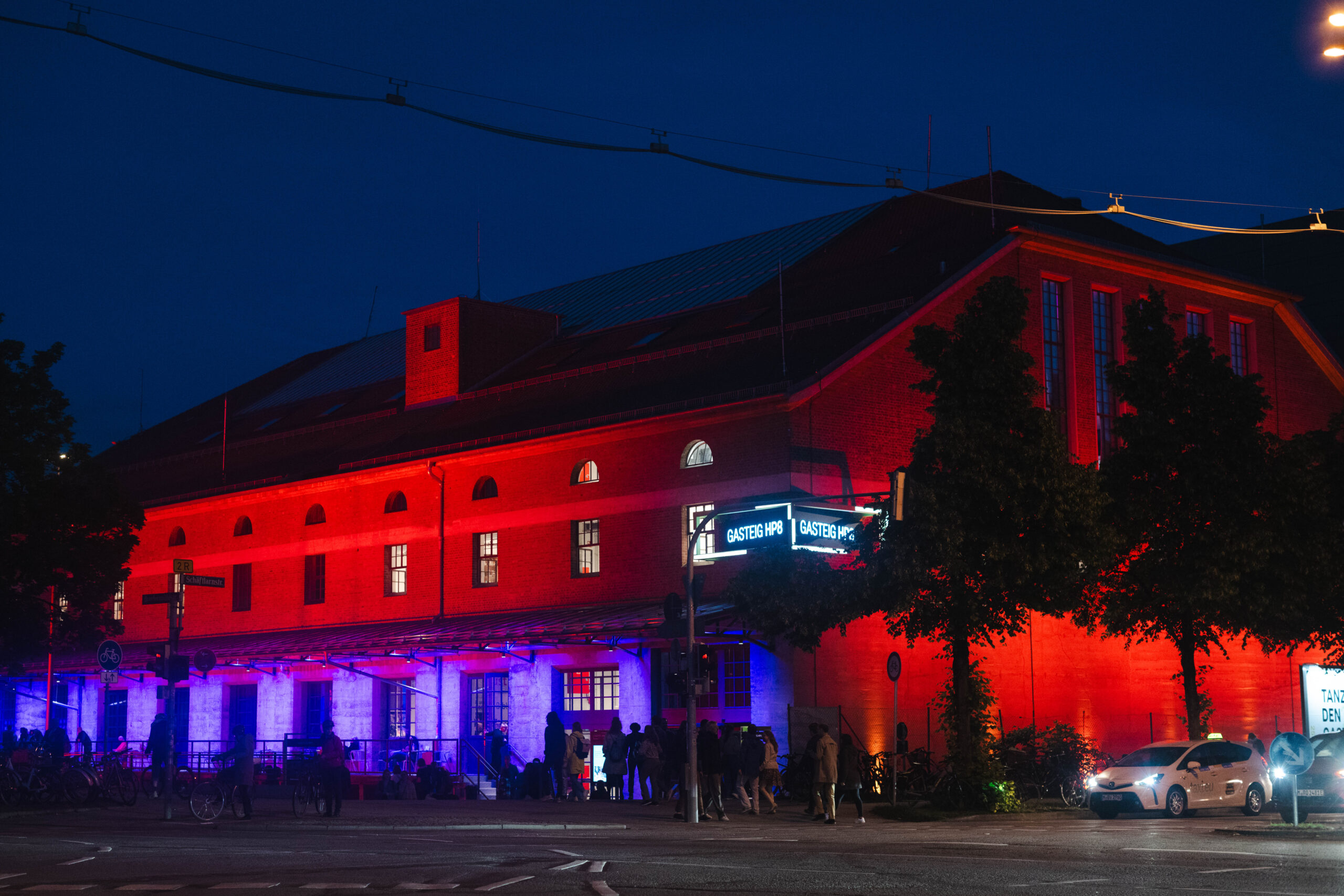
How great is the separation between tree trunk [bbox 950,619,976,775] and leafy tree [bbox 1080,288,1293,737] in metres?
4.38

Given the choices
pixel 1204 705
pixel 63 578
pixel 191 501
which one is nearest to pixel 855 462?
pixel 1204 705

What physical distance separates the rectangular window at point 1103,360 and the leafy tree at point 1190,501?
662cm

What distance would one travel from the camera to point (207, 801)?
93.7ft

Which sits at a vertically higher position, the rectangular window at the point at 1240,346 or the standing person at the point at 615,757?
the rectangular window at the point at 1240,346

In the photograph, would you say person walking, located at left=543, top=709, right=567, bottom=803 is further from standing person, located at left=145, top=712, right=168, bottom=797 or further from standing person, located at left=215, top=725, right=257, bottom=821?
standing person, located at left=145, top=712, right=168, bottom=797

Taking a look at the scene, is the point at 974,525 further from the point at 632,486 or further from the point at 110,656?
the point at 110,656

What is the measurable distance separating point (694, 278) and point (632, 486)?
503 inches

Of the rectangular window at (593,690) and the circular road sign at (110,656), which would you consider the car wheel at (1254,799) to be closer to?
the rectangular window at (593,690)

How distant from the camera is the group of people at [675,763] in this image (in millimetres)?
29031

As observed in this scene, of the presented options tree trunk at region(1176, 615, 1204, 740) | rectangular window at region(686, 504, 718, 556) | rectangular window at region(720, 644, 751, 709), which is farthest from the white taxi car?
rectangular window at region(686, 504, 718, 556)

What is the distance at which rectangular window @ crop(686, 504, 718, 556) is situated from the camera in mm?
37156

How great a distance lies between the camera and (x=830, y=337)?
125 ft

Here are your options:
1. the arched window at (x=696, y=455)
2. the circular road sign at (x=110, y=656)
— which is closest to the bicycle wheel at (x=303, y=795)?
the circular road sign at (x=110, y=656)

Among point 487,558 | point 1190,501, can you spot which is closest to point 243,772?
point 487,558
